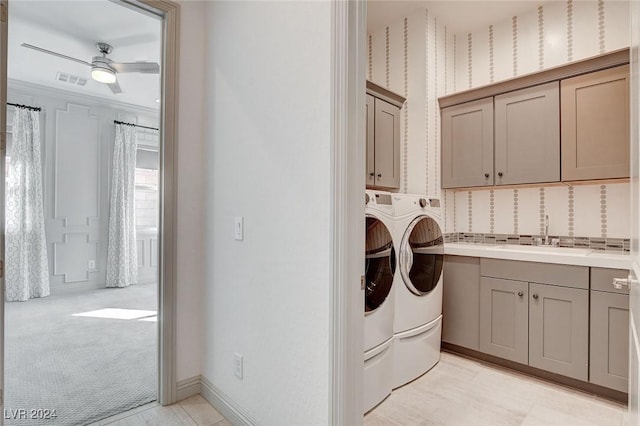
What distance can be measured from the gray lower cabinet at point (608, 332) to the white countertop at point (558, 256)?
0.06 metres

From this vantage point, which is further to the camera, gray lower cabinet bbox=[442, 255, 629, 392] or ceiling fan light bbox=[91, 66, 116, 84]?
ceiling fan light bbox=[91, 66, 116, 84]

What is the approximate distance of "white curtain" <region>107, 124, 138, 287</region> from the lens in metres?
4.89

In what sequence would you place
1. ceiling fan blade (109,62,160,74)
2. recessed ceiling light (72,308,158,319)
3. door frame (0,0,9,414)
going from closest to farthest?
door frame (0,0,9,414) < ceiling fan blade (109,62,160,74) < recessed ceiling light (72,308,158,319)

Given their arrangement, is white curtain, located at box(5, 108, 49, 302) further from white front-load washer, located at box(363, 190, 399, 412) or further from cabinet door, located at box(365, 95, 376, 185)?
white front-load washer, located at box(363, 190, 399, 412)

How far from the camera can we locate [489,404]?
6.66ft

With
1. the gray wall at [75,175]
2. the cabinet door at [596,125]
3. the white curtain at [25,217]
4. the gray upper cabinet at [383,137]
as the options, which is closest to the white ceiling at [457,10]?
the gray upper cabinet at [383,137]

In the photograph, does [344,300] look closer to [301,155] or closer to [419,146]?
[301,155]

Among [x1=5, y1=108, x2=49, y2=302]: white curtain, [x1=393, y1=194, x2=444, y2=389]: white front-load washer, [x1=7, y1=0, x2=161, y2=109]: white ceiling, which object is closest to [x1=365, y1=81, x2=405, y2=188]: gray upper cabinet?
[x1=393, y1=194, x2=444, y2=389]: white front-load washer

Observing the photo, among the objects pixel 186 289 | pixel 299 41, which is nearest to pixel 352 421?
pixel 186 289

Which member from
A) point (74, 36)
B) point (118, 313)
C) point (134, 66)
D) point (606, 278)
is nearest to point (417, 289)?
point (606, 278)

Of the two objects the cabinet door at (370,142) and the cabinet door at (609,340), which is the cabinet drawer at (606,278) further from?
the cabinet door at (370,142)

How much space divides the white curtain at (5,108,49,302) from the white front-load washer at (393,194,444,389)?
180 inches

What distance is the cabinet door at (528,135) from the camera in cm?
258

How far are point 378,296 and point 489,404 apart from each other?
0.96 metres
